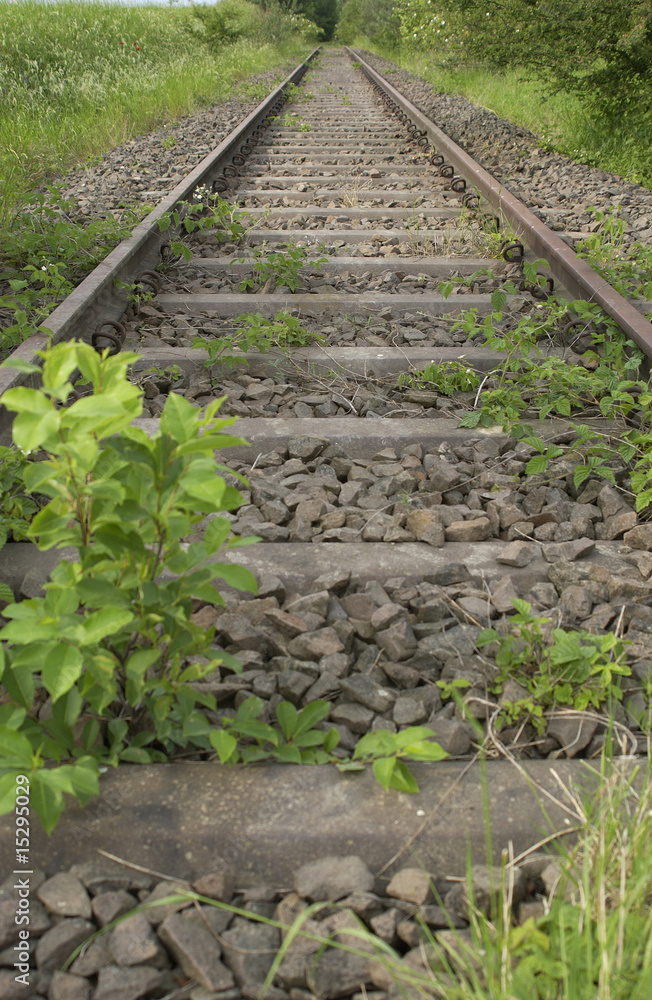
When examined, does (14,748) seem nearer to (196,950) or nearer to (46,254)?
(196,950)

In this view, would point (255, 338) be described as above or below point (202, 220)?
below

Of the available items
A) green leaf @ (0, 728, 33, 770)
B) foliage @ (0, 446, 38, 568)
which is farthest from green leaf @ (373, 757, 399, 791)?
foliage @ (0, 446, 38, 568)

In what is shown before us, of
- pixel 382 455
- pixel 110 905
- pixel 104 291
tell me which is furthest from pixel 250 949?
pixel 104 291

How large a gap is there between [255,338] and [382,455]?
35.5 inches

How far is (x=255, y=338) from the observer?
3.11m

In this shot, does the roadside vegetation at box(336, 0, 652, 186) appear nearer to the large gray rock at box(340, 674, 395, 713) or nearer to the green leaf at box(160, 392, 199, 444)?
the large gray rock at box(340, 674, 395, 713)

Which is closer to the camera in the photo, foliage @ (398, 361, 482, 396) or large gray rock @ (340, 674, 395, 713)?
large gray rock @ (340, 674, 395, 713)

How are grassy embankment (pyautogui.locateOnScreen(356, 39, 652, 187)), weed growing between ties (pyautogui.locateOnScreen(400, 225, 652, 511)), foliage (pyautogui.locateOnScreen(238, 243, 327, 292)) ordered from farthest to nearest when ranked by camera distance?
grassy embankment (pyautogui.locateOnScreen(356, 39, 652, 187))
foliage (pyautogui.locateOnScreen(238, 243, 327, 292))
weed growing between ties (pyautogui.locateOnScreen(400, 225, 652, 511))

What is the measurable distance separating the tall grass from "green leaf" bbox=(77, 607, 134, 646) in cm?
399

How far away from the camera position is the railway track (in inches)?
66.4

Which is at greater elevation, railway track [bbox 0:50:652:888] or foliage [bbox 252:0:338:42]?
foliage [bbox 252:0:338:42]

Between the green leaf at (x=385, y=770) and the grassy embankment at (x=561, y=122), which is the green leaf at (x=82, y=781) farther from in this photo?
the grassy embankment at (x=561, y=122)

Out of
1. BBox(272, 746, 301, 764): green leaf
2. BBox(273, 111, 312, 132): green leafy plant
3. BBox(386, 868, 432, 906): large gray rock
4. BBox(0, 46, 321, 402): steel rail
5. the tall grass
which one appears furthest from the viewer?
BBox(273, 111, 312, 132): green leafy plant

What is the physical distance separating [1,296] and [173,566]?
100 inches
